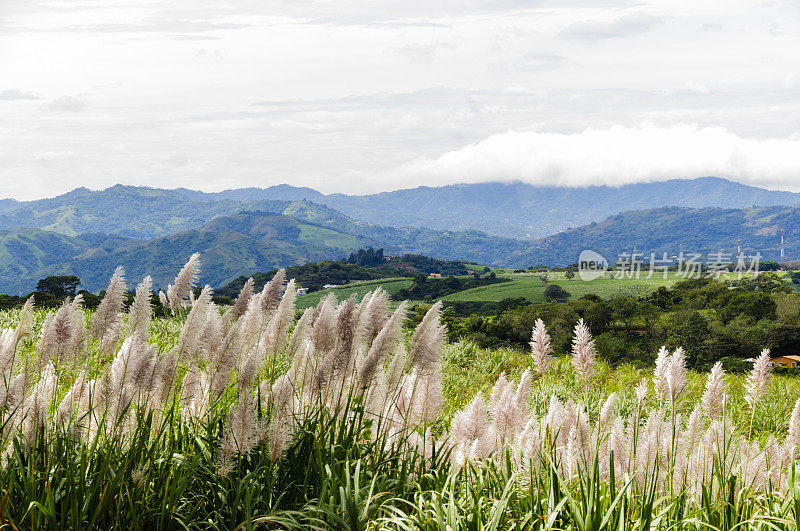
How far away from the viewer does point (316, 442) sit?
3723 mm

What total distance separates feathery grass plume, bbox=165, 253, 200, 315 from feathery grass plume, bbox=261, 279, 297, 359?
1.87 ft

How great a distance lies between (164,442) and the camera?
3875 millimetres

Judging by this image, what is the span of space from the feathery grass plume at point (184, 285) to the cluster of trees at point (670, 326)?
570 inches

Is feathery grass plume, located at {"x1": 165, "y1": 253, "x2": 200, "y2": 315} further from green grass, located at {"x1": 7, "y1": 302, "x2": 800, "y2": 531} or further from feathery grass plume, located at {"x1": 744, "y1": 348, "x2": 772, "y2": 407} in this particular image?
feathery grass plume, located at {"x1": 744, "y1": 348, "x2": 772, "y2": 407}

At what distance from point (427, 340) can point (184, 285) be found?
5.34ft

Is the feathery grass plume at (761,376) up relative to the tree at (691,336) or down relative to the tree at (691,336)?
up

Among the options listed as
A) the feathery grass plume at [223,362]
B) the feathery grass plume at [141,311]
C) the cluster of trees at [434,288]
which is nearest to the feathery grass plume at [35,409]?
the feathery grass plume at [141,311]

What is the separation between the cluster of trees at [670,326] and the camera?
18609 millimetres

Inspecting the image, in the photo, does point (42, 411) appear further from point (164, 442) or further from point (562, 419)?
point (562, 419)

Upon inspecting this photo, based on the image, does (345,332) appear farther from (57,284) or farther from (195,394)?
(57,284)

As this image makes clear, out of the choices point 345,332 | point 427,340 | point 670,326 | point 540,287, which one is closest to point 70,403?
point 345,332

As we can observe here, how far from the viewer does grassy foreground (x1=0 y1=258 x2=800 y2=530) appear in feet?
10.3

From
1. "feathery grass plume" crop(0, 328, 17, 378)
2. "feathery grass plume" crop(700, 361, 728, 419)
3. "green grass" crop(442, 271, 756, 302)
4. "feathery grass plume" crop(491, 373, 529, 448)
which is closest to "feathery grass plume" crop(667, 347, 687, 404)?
"feathery grass plume" crop(700, 361, 728, 419)
